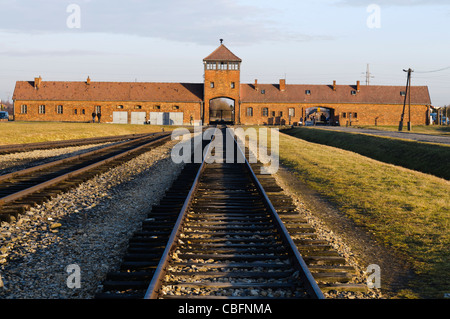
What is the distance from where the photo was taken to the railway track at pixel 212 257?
13.2ft

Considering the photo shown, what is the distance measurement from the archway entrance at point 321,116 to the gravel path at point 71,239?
187 ft

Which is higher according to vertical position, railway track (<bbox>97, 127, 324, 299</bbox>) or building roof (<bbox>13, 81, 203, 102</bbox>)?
building roof (<bbox>13, 81, 203, 102</bbox>)

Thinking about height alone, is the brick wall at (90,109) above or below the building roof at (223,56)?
below

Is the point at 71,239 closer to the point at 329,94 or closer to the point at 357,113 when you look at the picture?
the point at 329,94

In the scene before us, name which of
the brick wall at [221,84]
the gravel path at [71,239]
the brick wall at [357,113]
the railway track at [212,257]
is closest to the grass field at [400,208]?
the railway track at [212,257]

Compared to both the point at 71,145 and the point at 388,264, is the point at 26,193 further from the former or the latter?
the point at 71,145

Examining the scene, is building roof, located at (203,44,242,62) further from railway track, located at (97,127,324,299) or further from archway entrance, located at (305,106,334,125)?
railway track, located at (97,127,324,299)

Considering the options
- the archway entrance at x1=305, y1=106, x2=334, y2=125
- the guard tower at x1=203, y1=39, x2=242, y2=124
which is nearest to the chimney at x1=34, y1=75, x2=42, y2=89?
the guard tower at x1=203, y1=39, x2=242, y2=124

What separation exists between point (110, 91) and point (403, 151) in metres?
53.2

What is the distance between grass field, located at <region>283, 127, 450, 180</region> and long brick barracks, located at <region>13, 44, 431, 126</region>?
111 feet

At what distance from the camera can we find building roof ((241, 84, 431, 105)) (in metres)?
66.4

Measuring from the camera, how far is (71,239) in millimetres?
5750

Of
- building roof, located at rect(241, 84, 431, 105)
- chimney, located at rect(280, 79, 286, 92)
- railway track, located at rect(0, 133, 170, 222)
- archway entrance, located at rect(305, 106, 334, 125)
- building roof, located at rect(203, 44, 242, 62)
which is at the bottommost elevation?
railway track, located at rect(0, 133, 170, 222)

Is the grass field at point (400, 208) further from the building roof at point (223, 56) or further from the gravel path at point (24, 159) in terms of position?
the building roof at point (223, 56)
